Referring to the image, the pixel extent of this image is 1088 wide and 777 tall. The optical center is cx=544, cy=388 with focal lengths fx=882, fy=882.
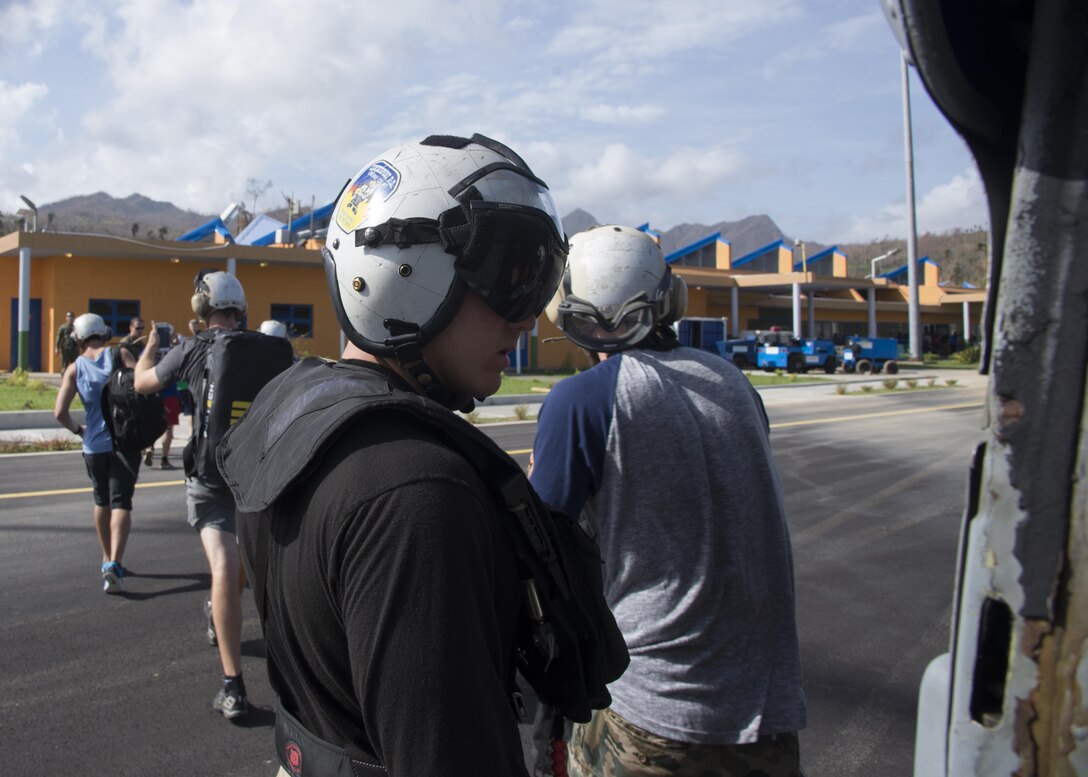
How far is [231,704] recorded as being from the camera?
13.5 ft

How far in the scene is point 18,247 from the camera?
2645 centimetres

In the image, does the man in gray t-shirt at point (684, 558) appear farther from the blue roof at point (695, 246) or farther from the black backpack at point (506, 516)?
the blue roof at point (695, 246)

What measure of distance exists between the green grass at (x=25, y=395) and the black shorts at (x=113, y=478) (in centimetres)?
1164

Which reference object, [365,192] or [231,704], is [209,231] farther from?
[365,192]

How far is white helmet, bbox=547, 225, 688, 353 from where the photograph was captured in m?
2.55

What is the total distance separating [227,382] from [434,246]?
9.57 ft

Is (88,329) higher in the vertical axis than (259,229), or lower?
lower

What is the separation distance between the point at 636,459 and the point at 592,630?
888 mm

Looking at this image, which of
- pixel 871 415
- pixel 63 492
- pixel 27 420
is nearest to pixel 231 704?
pixel 63 492

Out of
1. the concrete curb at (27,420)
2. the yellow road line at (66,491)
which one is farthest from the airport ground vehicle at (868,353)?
the yellow road line at (66,491)

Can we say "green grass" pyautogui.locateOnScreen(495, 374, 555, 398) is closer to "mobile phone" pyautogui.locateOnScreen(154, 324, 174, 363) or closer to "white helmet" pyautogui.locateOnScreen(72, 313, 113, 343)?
"mobile phone" pyautogui.locateOnScreen(154, 324, 174, 363)

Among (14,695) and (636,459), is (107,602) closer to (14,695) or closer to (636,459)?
(14,695)

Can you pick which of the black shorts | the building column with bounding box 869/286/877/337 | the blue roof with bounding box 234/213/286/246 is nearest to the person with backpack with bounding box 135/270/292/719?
the black shorts

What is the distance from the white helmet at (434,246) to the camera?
5.10 feet
